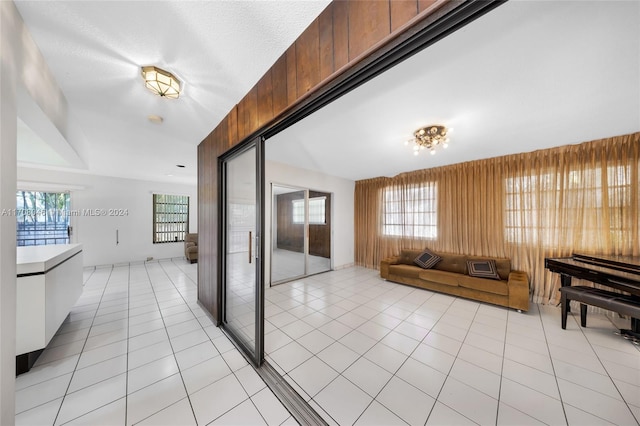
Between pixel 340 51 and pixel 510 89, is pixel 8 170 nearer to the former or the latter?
pixel 340 51

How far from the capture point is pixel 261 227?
6.03 feet

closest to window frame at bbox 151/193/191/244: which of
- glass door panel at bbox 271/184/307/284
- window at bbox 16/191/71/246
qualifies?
window at bbox 16/191/71/246

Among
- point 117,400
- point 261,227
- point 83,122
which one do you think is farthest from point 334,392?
point 83,122

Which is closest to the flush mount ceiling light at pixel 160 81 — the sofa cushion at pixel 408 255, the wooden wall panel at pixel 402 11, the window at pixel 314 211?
the wooden wall panel at pixel 402 11

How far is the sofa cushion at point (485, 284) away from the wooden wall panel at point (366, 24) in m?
3.79

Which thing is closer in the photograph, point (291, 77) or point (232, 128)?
point (291, 77)

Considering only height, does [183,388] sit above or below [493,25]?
below

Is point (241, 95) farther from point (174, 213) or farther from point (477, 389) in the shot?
point (174, 213)

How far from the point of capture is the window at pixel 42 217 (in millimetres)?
4484

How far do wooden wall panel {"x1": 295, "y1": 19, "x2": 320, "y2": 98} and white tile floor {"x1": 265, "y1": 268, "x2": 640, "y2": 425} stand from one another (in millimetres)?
2181

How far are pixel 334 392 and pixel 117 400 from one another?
162 centimetres

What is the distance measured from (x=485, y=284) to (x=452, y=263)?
0.79 meters

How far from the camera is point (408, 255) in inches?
178

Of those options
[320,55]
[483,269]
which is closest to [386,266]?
[483,269]
